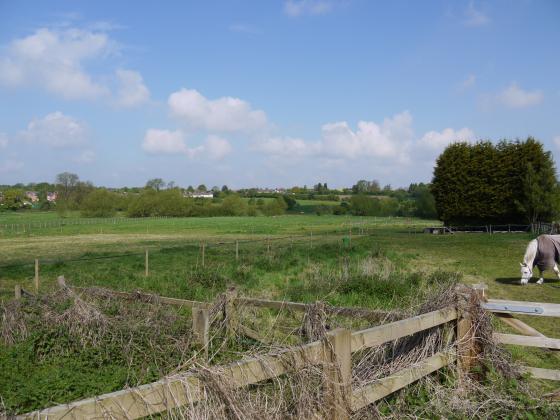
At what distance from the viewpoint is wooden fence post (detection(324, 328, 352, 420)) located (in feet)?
11.5

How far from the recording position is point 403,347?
16.9 ft

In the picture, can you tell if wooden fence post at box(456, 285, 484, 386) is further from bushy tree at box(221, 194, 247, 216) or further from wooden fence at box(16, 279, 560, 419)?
bushy tree at box(221, 194, 247, 216)

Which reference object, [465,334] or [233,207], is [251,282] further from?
[233,207]

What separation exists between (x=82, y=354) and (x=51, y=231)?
2250 inches

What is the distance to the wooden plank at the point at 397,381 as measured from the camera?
382cm

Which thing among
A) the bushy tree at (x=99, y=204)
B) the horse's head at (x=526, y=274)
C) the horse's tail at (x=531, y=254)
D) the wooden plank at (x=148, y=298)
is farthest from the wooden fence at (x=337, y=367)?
the bushy tree at (x=99, y=204)

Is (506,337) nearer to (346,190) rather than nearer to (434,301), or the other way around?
(434,301)

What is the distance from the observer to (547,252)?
1622 cm

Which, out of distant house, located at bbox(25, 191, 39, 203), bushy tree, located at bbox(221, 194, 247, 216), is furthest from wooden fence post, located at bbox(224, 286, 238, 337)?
distant house, located at bbox(25, 191, 39, 203)

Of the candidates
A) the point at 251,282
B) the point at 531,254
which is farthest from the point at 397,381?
the point at 531,254

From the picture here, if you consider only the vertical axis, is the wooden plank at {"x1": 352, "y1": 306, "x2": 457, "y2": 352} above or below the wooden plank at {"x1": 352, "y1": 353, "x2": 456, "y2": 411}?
above

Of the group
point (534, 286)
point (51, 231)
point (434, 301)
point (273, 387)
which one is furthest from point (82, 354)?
point (51, 231)

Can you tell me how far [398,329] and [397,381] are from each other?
1.49 ft

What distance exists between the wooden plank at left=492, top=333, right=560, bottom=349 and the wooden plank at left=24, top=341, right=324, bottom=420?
266cm
